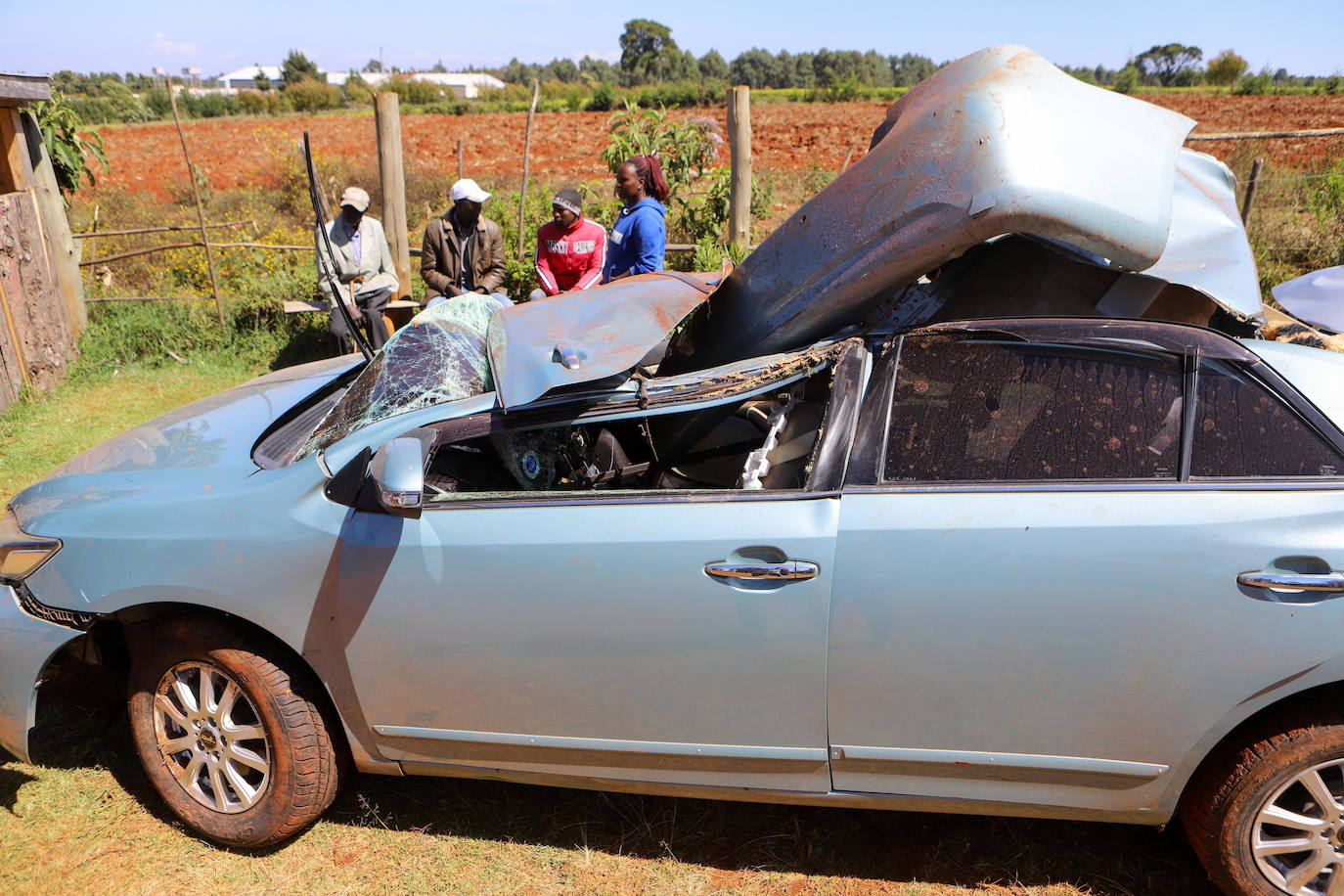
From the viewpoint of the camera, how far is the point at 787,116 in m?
39.0

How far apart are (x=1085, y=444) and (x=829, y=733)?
3.38 feet

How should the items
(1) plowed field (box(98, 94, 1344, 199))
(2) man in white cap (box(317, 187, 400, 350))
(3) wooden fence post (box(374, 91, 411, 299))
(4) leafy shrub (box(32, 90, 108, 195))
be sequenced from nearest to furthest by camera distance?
(2) man in white cap (box(317, 187, 400, 350)), (3) wooden fence post (box(374, 91, 411, 299)), (4) leafy shrub (box(32, 90, 108, 195)), (1) plowed field (box(98, 94, 1344, 199))

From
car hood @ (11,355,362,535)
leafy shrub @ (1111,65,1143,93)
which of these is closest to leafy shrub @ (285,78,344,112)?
leafy shrub @ (1111,65,1143,93)

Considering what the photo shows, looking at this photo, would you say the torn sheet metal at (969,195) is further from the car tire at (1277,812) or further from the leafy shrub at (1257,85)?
the leafy shrub at (1257,85)

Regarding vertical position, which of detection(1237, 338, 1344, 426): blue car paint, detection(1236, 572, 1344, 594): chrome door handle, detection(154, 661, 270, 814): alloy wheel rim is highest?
detection(1237, 338, 1344, 426): blue car paint

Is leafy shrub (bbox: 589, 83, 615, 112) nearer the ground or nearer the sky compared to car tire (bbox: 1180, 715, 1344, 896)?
nearer the sky

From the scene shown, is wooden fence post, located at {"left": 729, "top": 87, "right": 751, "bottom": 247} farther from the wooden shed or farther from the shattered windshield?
the wooden shed

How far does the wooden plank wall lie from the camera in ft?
23.8

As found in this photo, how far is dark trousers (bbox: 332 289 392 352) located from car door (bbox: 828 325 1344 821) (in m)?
6.07

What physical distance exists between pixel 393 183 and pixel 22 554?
5.83 meters

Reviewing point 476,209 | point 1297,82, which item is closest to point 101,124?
point 476,209

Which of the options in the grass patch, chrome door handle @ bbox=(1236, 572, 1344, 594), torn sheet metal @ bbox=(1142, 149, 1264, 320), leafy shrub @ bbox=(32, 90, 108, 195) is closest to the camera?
chrome door handle @ bbox=(1236, 572, 1344, 594)

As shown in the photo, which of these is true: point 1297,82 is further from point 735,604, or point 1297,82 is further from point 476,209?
point 735,604

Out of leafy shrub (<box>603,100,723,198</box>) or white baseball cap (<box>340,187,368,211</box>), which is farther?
leafy shrub (<box>603,100,723,198</box>)
